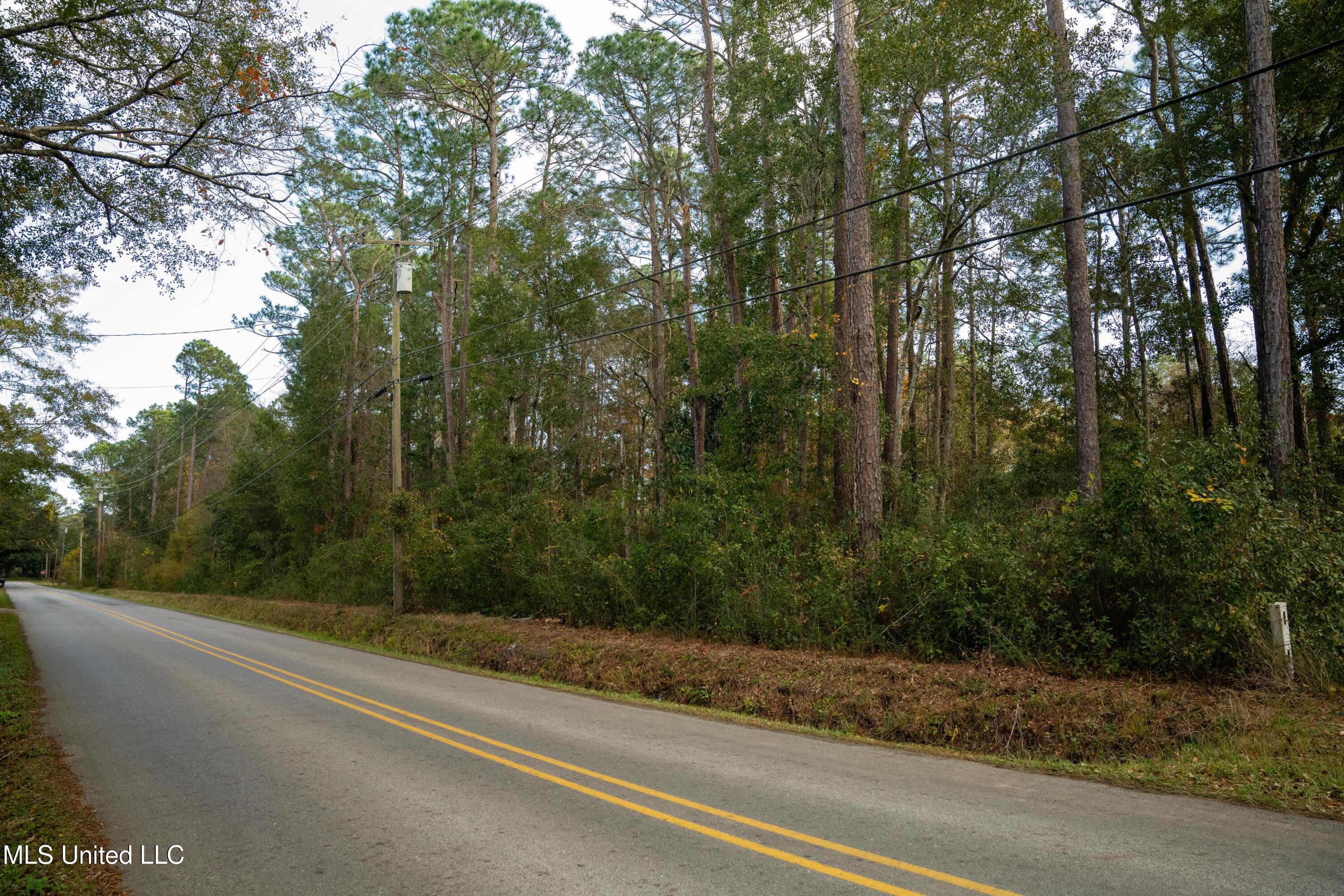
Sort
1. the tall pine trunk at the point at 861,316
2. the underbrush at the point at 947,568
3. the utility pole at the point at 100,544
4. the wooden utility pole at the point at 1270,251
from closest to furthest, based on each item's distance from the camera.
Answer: the underbrush at the point at 947,568 < the wooden utility pole at the point at 1270,251 < the tall pine trunk at the point at 861,316 < the utility pole at the point at 100,544

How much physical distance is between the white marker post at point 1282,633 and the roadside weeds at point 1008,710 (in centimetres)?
40

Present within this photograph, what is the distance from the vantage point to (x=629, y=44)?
2389 centimetres

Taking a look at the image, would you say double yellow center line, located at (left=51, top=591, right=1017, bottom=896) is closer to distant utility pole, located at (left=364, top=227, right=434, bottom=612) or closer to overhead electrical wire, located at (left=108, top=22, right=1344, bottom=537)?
overhead electrical wire, located at (left=108, top=22, right=1344, bottom=537)

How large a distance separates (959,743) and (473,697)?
6.53 m

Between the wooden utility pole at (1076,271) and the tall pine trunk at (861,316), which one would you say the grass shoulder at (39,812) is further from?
the wooden utility pole at (1076,271)

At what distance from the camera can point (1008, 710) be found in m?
8.04

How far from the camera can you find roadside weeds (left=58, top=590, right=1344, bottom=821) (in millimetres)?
6082

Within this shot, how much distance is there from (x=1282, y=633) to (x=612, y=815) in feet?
23.5

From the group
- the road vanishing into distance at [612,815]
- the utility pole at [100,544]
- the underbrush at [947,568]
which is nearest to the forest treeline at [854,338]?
the underbrush at [947,568]

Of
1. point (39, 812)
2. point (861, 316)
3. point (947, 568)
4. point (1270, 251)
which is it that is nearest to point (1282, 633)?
point (947, 568)

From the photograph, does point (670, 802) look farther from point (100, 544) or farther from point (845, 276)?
point (100, 544)

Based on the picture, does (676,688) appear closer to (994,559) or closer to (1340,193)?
(994,559)

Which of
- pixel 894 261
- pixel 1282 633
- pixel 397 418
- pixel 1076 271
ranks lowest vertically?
pixel 1282 633

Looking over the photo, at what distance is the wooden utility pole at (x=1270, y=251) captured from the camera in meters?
12.4
